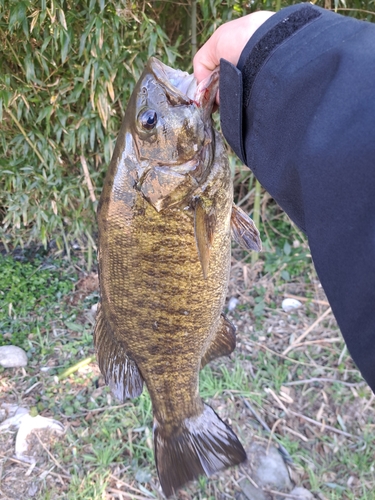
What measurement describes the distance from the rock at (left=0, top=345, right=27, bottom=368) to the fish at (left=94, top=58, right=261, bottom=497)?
1741 millimetres

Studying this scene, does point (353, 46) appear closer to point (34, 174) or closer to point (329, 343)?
point (329, 343)

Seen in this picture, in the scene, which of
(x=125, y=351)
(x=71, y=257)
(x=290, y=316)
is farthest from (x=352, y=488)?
(x=71, y=257)

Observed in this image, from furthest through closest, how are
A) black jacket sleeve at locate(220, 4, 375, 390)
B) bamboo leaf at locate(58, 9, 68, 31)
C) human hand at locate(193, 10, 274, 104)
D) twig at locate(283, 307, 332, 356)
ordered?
1. twig at locate(283, 307, 332, 356)
2. bamboo leaf at locate(58, 9, 68, 31)
3. human hand at locate(193, 10, 274, 104)
4. black jacket sleeve at locate(220, 4, 375, 390)

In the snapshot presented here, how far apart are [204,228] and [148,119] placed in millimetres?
386

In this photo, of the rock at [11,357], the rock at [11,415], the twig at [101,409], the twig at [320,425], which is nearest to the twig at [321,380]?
the twig at [320,425]

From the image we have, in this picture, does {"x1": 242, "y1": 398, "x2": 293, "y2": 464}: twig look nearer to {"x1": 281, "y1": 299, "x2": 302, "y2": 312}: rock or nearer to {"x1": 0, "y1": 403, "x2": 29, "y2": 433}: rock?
{"x1": 281, "y1": 299, "x2": 302, "y2": 312}: rock

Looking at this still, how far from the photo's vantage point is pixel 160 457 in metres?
1.49

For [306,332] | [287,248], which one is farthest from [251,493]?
[287,248]

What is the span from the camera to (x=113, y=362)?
142 cm

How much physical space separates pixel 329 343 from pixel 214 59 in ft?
7.99

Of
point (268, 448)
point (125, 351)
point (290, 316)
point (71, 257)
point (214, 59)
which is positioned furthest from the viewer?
point (71, 257)

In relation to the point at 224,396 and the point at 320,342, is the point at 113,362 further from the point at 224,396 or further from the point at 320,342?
the point at 320,342

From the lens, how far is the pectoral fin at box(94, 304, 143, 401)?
4.62ft

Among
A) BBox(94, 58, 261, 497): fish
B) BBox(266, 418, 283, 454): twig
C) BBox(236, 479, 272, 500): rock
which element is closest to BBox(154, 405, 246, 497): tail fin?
BBox(94, 58, 261, 497): fish
